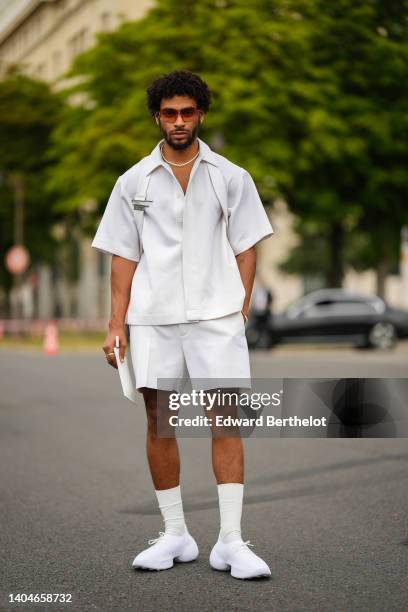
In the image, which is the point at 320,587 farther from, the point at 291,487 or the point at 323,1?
the point at 323,1

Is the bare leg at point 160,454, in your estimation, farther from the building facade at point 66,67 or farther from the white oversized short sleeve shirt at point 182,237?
the building facade at point 66,67

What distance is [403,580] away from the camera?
4207mm

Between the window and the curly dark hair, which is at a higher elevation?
the window

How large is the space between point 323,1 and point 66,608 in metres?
15.9

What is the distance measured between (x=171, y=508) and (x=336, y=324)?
65.7 feet

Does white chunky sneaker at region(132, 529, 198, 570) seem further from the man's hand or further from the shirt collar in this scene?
the shirt collar

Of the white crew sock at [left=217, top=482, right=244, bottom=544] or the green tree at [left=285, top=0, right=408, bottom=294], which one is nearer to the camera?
the white crew sock at [left=217, top=482, right=244, bottom=544]

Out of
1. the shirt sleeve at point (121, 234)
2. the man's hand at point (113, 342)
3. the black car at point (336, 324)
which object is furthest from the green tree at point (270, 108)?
the man's hand at point (113, 342)

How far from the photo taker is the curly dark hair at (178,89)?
14.0 feet

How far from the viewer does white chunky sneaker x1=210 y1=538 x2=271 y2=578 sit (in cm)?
420

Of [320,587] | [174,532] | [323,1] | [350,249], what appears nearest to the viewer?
[320,587]

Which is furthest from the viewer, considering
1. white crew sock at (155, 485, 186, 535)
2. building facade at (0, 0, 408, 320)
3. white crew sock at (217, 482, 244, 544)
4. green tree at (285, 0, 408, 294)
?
building facade at (0, 0, 408, 320)

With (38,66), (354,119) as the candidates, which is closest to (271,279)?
(38,66)

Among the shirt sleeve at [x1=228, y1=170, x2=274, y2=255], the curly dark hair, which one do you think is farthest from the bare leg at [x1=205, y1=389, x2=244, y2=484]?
the curly dark hair
